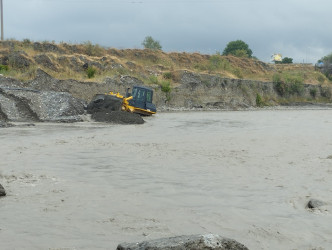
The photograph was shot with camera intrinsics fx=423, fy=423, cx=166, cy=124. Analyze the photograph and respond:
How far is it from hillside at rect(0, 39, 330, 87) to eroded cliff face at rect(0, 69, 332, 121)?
4.74ft

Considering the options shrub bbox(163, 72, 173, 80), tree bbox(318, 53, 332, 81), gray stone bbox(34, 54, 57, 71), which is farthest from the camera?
tree bbox(318, 53, 332, 81)

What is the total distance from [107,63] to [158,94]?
8895 mm

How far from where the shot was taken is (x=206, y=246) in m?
3.42

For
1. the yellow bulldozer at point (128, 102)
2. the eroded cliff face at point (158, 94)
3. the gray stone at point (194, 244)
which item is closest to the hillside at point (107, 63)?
the eroded cliff face at point (158, 94)

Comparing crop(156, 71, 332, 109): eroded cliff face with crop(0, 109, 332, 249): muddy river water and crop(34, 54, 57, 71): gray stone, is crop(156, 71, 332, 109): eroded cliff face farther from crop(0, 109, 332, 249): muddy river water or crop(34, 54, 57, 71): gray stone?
crop(0, 109, 332, 249): muddy river water

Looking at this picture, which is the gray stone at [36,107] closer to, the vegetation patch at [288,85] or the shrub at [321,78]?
the vegetation patch at [288,85]

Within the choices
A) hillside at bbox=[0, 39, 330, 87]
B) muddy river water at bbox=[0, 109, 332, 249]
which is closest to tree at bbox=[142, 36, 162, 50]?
hillside at bbox=[0, 39, 330, 87]

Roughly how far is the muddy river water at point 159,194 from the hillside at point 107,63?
26.9 metres

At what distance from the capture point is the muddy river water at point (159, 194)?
16.1 ft

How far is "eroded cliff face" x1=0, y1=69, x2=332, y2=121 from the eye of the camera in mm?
23281

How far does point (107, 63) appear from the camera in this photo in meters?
48.9

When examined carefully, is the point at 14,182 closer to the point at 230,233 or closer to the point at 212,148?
the point at 230,233

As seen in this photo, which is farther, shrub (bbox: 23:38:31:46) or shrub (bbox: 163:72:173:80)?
shrub (bbox: 163:72:173:80)

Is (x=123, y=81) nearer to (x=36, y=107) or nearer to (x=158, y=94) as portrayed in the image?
(x=158, y=94)
